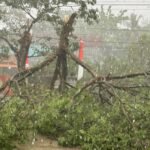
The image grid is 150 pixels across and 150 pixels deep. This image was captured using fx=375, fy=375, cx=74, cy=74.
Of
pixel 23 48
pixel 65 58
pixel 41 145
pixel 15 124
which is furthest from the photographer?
pixel 23 48

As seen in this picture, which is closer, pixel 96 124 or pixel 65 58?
pixel 96 124

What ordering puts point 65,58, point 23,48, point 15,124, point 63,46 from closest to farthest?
point 15,124 → point 63,46 → point 65,58 → point 23,48

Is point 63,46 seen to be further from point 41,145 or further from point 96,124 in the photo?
point 41,145

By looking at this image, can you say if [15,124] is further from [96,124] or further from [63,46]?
[63,46]

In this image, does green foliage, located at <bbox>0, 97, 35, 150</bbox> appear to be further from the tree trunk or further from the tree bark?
the tree trunk

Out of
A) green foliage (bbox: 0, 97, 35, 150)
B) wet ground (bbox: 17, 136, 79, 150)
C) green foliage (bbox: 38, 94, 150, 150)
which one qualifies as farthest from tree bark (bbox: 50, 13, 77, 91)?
wet ground (bbox: 17, 136, 79, 150)

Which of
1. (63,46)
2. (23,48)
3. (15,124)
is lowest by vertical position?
(15,124)

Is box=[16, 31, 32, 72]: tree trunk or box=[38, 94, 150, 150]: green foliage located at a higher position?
box=[16, 31, 32, 72]: tree trunk

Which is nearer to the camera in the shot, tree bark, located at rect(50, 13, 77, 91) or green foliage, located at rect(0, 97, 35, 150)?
green foliage, located at rect(0, 97, 35, 150)

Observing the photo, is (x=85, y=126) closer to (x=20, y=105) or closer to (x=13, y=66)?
(x=20, y=105)

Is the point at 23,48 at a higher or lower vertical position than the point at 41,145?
higher

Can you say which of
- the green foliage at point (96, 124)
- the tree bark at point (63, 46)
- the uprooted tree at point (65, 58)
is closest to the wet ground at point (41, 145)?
the green foliage at point (96, 124)

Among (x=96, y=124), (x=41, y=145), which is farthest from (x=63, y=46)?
(x=41, y=145)

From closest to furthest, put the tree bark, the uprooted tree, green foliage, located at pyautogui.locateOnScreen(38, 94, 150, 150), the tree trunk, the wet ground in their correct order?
1. green foliage, located at pyautogui.locateOnScreen(38, 94, 150, 150)
2. the wet ground
3. the uprooted tree
4. the tree bark
5. the tree trunk
